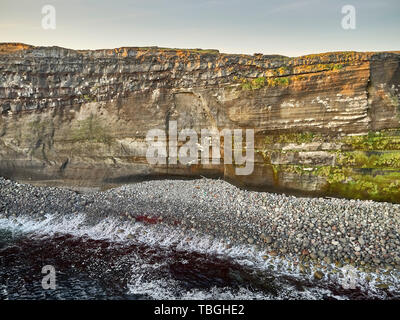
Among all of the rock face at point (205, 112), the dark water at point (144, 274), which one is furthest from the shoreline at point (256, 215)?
the rock face at point (205, 112)

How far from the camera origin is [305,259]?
336 inches

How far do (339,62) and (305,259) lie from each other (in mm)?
9291

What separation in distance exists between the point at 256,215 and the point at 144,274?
18.3 ft

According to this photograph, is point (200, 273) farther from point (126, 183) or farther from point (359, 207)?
point (126, 183)

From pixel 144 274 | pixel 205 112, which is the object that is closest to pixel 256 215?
pixel 144 274

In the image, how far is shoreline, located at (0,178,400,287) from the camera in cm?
857

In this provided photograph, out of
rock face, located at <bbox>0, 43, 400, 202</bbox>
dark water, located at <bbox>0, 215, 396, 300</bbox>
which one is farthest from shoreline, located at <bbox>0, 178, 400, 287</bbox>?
rock face, located at <bbox>0, 43, 400, 202</bbox>

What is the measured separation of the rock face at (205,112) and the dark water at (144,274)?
243 inches

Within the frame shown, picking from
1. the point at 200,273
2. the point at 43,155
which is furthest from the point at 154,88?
the point at 200,273

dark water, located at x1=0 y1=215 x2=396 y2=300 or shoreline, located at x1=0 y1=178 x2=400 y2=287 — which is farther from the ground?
shoreline, located at x1=0 y1=178 x2=400 y2=287

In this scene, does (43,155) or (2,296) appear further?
(43,155)

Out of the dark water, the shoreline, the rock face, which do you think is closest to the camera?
the dark water

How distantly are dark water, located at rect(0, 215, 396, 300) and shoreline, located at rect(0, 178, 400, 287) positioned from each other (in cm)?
77

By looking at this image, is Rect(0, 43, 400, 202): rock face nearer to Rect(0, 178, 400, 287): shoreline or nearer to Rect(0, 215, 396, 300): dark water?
Rect(0, 178, 400, 287): shoreline
